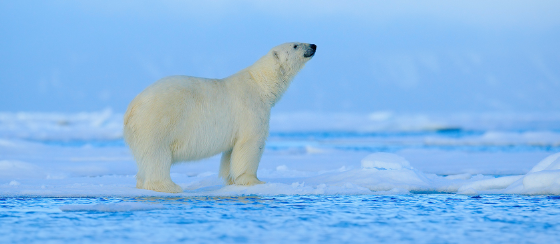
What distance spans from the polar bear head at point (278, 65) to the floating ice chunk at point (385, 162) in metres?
1.66

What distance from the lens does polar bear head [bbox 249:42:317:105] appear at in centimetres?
595

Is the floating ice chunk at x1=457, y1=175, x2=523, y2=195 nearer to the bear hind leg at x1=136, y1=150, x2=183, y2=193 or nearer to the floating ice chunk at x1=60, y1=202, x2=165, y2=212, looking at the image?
the bear hind leg at x1=136, y1=150, x2=183, y2=193

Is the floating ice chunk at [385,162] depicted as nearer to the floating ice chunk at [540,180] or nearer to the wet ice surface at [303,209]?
the wet ice surface at [303,209]

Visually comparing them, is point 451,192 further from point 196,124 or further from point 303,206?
point 196,124

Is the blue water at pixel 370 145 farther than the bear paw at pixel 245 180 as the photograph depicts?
Yes

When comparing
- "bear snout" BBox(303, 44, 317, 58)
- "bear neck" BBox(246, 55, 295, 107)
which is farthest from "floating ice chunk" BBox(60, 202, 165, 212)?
"bear snout" BBox(303, 44, 317, 58)

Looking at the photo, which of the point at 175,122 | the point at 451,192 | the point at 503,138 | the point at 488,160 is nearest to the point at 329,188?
the point at 451,192

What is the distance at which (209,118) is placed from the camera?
18.0 feet

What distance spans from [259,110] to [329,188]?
3.30ft

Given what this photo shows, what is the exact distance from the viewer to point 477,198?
523cm

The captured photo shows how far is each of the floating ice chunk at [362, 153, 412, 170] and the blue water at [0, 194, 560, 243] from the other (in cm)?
175

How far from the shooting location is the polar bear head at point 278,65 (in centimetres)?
Result: 595

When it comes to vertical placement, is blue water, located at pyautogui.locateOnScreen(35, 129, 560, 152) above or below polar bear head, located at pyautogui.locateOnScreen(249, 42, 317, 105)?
above

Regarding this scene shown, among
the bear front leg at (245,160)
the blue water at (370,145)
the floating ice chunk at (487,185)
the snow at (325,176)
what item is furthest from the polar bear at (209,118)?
the blue water at (370,145)
